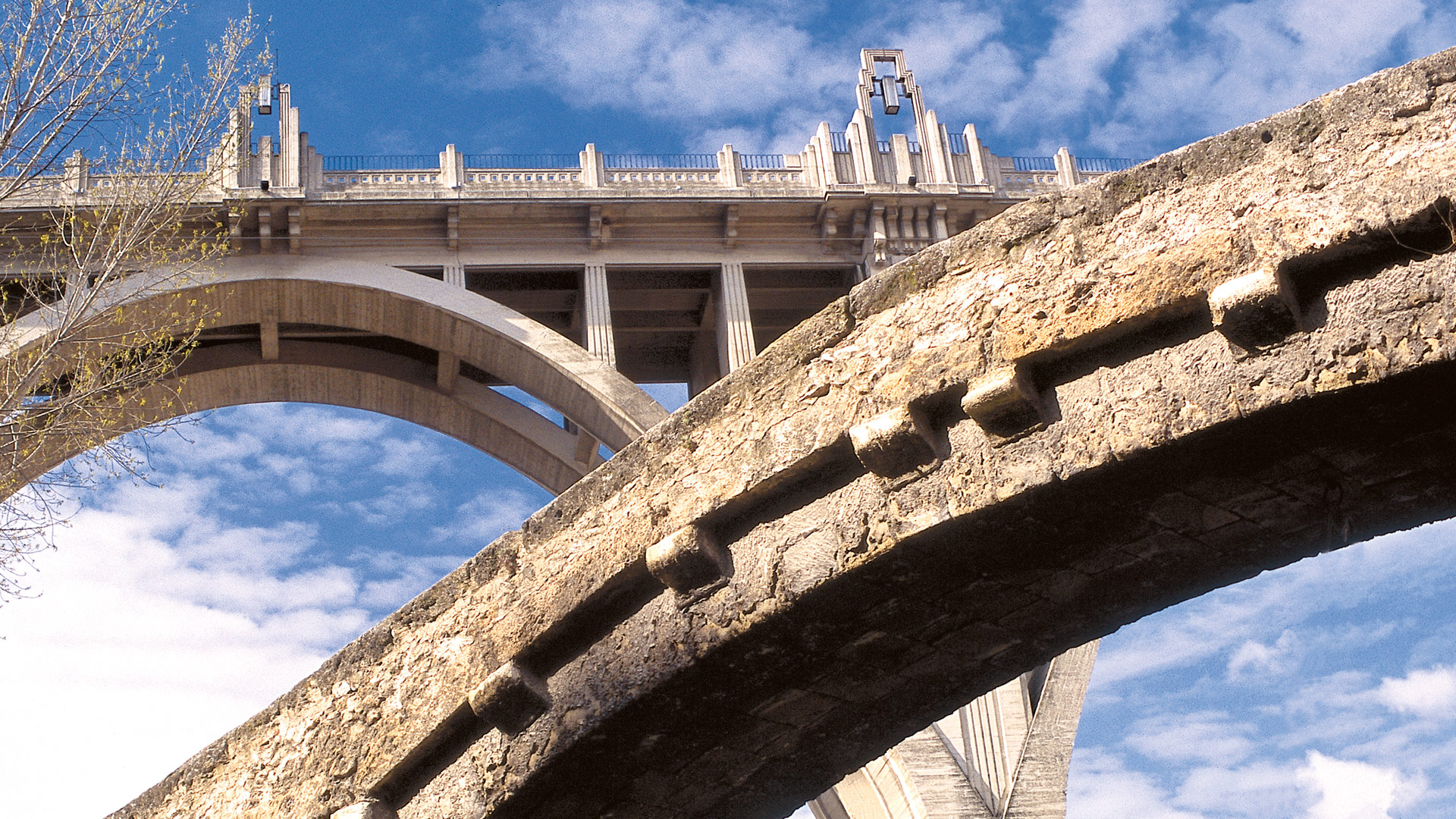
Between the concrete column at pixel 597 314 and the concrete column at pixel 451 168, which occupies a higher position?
the concrete column at pixel 451 168

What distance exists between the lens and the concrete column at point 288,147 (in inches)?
589

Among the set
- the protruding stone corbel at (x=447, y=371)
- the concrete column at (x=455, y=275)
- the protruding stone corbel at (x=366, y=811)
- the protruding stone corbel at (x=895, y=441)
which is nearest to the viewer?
the protruding stone corbel at (x=895, y=441)

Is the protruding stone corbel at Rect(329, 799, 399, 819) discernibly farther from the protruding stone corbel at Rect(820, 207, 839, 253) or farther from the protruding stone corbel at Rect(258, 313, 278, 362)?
the protruding stone corbel at Rect(820, 207, 839, 253)

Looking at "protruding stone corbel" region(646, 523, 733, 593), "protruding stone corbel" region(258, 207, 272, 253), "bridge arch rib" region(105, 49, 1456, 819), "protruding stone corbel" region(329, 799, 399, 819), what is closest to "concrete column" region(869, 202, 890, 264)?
"protruding stone corbel" region(258, 207, 272, 253)

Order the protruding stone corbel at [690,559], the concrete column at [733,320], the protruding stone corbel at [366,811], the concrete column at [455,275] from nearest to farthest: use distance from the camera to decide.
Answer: the protruding stone corbel at [690,559] < the protruding stone corbel at [366,811] < the concrete column at [733,320] < the concrete column at [455,275]

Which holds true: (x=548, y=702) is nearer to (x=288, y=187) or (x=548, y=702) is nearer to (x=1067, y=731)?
(x=1067, y=731)

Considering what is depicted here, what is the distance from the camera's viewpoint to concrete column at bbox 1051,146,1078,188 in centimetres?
1631

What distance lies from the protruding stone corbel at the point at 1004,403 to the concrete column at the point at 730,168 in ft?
36.8

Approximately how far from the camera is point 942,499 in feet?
15.7

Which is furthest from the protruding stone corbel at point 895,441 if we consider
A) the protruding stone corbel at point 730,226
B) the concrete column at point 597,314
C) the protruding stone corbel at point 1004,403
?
the protruding stone corbel at point 730,226

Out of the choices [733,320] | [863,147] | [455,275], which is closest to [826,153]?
[863,147]

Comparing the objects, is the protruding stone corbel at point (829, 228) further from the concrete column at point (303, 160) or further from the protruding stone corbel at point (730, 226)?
the concrete column at point (303, 160)

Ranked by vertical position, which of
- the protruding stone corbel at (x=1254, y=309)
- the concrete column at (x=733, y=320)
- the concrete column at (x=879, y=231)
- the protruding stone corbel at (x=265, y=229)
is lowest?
the protruding stone corbel at (x=1254, y=309)

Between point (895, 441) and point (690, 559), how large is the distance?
920 millimetres
